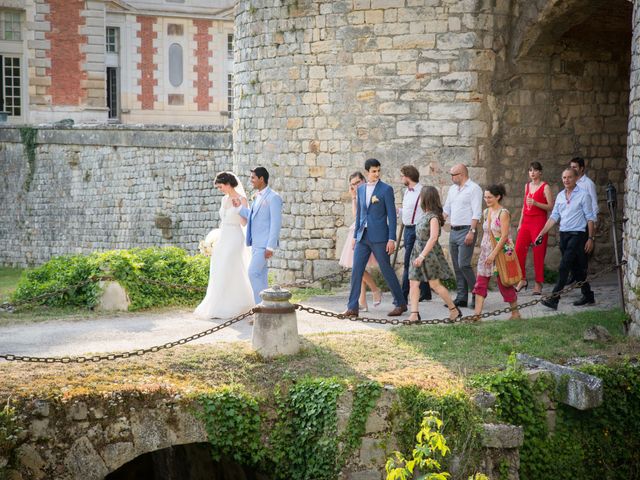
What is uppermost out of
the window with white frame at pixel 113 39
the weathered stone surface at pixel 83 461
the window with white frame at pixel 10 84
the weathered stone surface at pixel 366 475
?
the window with white frame at pixel 113 39

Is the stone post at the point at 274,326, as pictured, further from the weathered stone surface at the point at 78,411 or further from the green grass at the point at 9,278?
the green grass at the point at 9,278

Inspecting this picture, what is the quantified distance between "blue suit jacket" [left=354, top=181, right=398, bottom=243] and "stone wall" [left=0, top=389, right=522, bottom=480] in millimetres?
3320

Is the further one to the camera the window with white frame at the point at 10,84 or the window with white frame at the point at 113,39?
the window with white frame at the point at 113,39

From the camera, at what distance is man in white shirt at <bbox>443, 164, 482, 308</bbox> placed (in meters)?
12.3

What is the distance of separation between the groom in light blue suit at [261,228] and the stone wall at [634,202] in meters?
3.54

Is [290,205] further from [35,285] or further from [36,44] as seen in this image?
[36,44]

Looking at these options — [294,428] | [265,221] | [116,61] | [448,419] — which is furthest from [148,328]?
[116,61]

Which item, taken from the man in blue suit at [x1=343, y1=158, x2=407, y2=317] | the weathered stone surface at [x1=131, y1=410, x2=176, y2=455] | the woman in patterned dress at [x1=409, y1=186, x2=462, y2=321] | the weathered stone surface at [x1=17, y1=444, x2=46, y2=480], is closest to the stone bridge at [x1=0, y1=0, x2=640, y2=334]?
the man in blue suit at [x1=343, y1=158, x2=407, y2=317]

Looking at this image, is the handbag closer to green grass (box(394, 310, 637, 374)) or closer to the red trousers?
green grass (box(394, 310, 637, 374))

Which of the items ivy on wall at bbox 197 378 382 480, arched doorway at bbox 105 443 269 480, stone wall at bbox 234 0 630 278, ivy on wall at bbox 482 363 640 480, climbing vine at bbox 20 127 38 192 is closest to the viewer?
ivy on wall at bbox 197 378 382 480

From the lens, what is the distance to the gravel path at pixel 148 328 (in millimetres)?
10359

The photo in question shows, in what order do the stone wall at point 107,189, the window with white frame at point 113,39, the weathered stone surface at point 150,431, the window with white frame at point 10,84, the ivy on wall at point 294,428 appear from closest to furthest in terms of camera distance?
the weathered stone surface at point 150,431, the ivy on wall at point 294,428, the stone wall at point 107,189, the window with white frame at point 10,84, the window with white frame at point 113,39

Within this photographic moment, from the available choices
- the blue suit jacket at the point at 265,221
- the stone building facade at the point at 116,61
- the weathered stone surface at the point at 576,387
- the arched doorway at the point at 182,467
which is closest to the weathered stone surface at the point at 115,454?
the arched doorway at the point at 182,467

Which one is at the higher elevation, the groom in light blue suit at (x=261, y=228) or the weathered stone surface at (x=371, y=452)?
the groom in light blue suit at (x=261, y=228)
